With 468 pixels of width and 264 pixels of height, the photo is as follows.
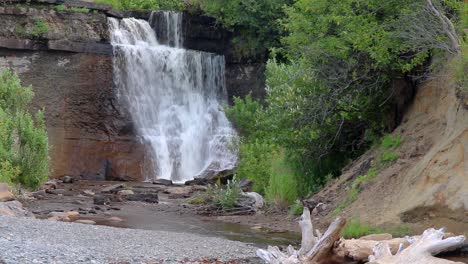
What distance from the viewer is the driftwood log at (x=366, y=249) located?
10.4 m

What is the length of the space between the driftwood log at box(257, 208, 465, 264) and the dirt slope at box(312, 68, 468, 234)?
2552mm

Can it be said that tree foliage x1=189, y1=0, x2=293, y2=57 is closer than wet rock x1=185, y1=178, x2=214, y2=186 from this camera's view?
No

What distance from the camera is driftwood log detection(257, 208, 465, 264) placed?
34.1 feet

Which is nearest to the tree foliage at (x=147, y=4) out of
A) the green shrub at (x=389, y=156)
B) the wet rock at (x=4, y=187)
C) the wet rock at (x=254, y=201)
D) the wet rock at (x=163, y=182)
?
the wet rock at (x=163, y=182)

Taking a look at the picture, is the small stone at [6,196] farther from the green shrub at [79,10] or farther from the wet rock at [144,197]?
the green shrub at [79,10]

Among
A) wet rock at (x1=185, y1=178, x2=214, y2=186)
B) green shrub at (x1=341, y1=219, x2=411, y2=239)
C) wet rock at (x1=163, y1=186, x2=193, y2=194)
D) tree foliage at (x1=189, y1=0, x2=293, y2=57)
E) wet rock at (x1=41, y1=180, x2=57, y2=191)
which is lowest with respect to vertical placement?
wet rock at (x1=185, y1=178, x2=214, y2=186)

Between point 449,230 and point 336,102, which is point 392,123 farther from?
point 449,230

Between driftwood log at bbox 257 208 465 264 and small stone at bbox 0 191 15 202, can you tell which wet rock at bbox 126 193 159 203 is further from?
driftwood log at bbox 257 208 465 264

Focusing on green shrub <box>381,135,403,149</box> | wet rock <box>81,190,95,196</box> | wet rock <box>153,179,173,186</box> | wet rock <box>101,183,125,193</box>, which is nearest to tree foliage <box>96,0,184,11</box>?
wet rock <box>153,179,173,186</box>

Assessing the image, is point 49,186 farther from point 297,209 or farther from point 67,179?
point 297,209

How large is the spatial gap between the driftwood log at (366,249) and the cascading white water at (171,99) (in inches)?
932

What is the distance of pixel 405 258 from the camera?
10281 millimetres

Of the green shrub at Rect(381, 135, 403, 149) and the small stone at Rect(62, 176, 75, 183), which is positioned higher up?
the green shrub at Rect(381, 135, 403, 149)

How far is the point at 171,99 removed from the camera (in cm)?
3753
